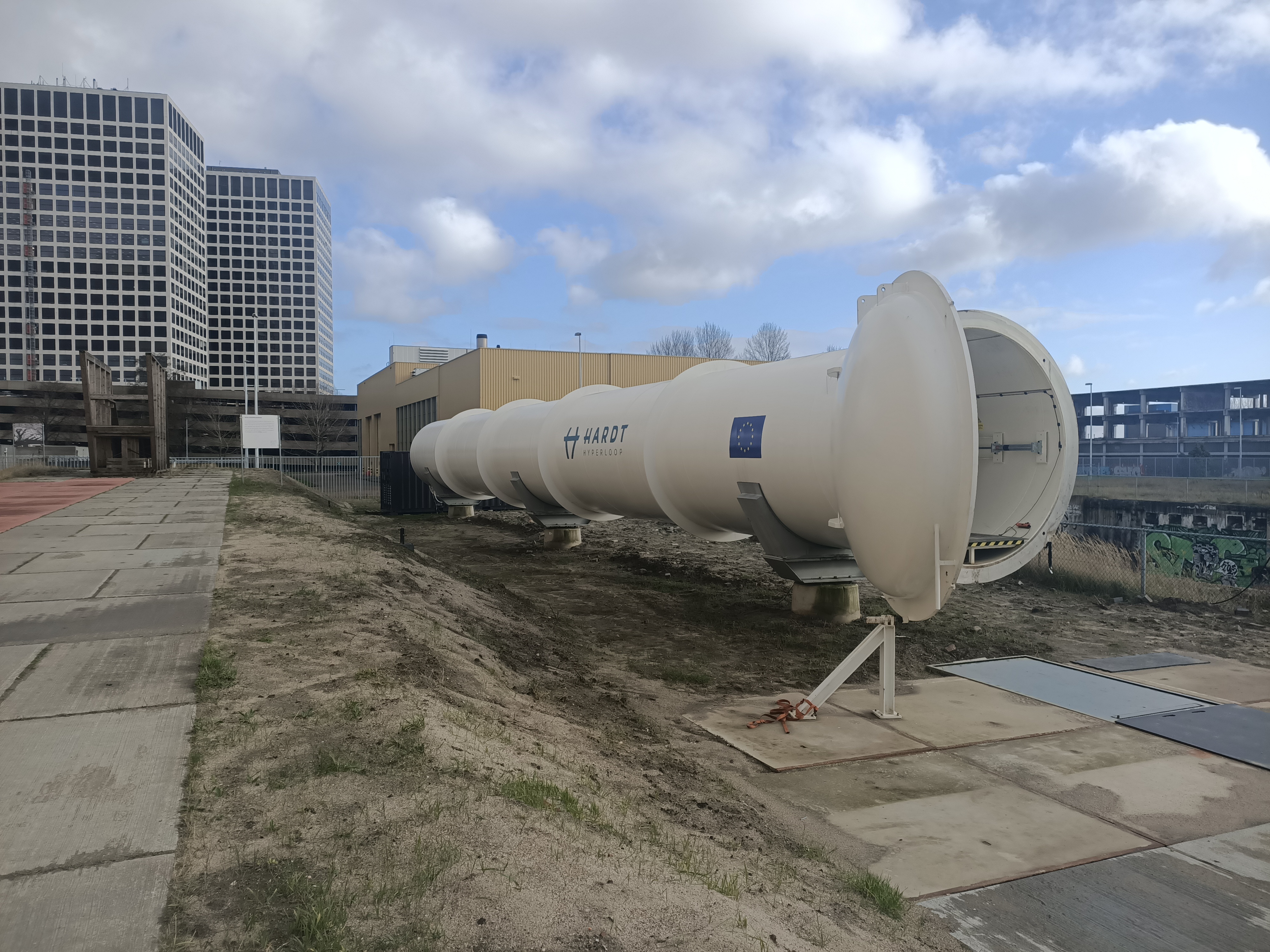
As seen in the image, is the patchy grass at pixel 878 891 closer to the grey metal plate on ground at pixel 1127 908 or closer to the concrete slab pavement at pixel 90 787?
the grey metal plate on ground at pixel 1127 908

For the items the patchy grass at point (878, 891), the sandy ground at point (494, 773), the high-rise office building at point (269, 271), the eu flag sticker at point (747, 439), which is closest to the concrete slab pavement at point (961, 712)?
the sandy ground at point (494, 773)

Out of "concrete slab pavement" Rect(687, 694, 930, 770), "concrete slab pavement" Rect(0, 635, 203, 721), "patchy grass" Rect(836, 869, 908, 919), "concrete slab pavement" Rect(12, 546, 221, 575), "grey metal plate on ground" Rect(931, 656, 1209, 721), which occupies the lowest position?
"concrete slab pavement" Rect(687, 694, 930, 770)

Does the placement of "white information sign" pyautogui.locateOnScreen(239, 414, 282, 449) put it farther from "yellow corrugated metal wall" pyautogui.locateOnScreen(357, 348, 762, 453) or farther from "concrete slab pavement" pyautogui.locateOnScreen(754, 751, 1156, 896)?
"concrete slab pavement" pyautogui.locateOnScreen(754, 751, 1156, 896)

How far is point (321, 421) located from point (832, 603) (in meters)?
90.3

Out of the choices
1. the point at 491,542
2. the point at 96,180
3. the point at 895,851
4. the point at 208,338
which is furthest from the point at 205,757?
the point at 208,338

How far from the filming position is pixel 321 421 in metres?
92.1

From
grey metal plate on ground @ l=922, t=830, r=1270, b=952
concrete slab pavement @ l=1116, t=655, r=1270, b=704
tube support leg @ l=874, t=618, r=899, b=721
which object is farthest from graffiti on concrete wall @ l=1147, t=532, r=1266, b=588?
grey metal plate on ground @ l=922, t=830, r=1270, b=952

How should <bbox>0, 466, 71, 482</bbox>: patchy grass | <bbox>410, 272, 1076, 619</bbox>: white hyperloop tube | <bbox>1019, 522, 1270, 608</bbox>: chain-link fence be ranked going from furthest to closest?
<bbox>0, 466, 71, 482</bbox>: patchy grass → <bbox>1019, 522, 1270, 608</bbox>: chain-link fence → <bbox>410, 272, 1076, 619</bbox>: white hyperloop tube

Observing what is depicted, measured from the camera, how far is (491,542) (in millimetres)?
→ 19359

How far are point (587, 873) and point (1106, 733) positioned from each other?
5.04 m

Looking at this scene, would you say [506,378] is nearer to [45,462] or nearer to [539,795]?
[45,462]

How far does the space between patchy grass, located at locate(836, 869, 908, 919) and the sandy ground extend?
2.4 inches

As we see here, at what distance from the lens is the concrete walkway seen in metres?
2.69

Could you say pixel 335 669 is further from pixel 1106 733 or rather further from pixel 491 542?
pixel 491 542
